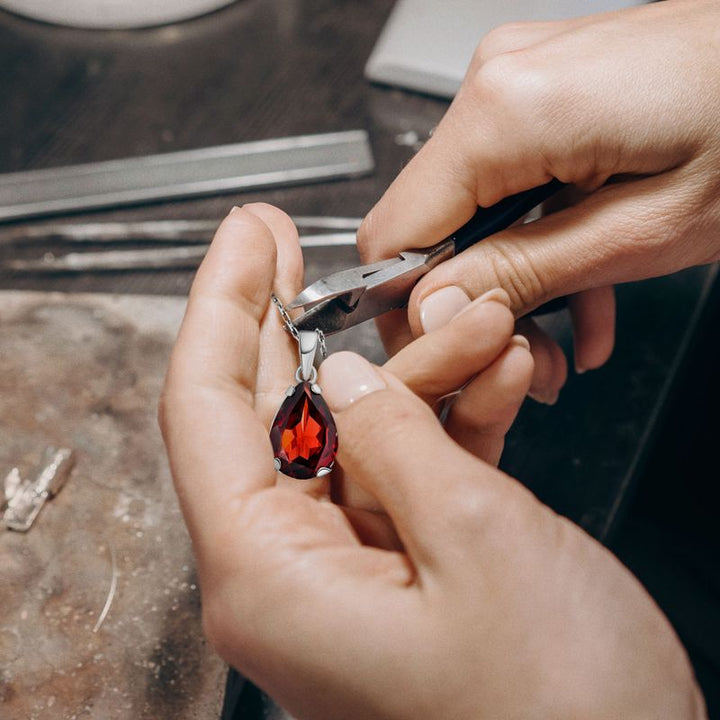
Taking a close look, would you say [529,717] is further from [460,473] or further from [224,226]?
[224,226]

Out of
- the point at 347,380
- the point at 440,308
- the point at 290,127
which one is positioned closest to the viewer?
the point at 347,380

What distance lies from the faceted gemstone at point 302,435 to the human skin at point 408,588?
22 mm

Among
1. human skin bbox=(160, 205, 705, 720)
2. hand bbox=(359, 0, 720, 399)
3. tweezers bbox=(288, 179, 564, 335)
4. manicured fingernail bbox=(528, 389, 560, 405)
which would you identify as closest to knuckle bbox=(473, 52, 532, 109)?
hand bbox=(359, 0, 720, 399)

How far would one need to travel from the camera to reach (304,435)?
0.63m

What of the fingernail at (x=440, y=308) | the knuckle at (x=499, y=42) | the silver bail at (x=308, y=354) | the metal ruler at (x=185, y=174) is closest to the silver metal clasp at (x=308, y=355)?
the silver bail at (x=308, y=354)

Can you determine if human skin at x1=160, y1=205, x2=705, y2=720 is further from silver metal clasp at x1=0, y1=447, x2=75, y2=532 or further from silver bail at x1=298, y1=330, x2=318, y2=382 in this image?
silver metal clasp at x1=0, y1=447, x2=75, y2=532

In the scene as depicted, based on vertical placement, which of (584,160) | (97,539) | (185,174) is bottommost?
(97,539)

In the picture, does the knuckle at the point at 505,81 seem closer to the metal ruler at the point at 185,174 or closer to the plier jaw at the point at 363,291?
the plier jaw at the point at 363,291

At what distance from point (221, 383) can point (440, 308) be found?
0.70 ft

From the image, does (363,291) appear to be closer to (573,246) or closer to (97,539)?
(573,246)

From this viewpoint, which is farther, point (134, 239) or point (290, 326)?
point (134, 239)

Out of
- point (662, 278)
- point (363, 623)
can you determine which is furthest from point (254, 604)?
point (662, 278)

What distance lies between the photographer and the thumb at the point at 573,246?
72 centimetres

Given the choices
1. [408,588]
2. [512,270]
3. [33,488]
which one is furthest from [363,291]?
[33,488]
